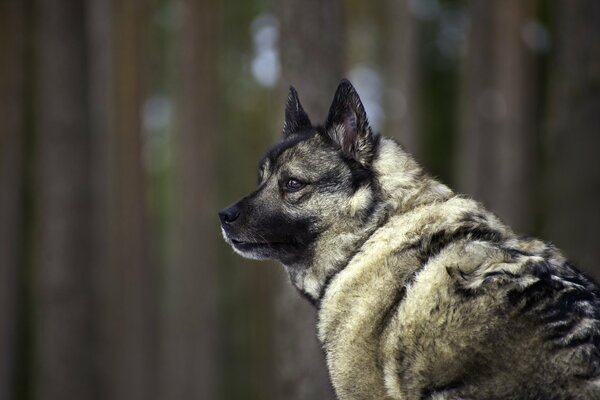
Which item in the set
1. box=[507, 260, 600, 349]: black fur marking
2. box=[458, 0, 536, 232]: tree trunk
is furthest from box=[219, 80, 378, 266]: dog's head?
box=[458, 0, 536, 232]: tree trunk

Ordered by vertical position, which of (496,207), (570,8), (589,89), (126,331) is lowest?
(126,331)

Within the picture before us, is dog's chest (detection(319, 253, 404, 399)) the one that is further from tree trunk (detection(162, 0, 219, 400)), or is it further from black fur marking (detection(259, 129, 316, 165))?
tree trunk (detection(162, 0, 219, 400))

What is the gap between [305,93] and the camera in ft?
25.5

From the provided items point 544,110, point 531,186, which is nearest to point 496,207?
point 531,186

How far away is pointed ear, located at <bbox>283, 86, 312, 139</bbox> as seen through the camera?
5.80m

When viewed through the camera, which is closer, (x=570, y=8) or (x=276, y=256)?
(x=276, y=256)

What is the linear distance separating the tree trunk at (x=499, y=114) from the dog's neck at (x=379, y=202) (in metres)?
9.76

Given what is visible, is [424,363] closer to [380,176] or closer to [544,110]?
[380,176]

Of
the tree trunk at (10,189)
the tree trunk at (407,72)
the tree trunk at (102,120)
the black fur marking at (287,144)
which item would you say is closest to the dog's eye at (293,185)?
the black fur marking at (287,144)

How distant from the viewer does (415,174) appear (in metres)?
5.17

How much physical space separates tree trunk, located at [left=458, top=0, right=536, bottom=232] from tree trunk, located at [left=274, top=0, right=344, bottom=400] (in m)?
7.57

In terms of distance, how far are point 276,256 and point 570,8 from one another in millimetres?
6105

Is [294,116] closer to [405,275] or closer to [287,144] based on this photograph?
[287,144]

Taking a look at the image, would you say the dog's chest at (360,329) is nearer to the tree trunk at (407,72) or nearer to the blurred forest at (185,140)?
the blurred forest at (185,140)
